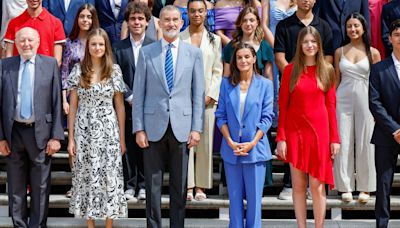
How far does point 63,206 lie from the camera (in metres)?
6.48

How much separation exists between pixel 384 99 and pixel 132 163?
2.22 m

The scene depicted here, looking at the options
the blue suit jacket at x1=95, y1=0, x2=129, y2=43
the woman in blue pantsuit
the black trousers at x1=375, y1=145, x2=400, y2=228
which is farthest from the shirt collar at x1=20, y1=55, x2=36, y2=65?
the black trousers at x1=375, y1=145, x2=400, y2=228

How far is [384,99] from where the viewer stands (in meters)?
5.93

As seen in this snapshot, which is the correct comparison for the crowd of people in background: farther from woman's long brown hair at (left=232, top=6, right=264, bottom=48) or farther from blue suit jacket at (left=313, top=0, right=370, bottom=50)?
blue suit jacket at (left=313, top=0, right=370, bottom=50)

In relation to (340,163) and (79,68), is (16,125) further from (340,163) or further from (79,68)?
(340,163)

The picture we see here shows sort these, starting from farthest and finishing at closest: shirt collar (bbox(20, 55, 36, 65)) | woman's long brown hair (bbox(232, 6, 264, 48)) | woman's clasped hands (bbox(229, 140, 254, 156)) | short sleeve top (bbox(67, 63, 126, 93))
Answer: woman's long brown hair (bbox(232, 6, 264, 48))
shirt collar (bbox(20, 55, 36, 65))
short sleeve top (bbox(67, 63, 126, 93))
woman's clasped hands (bbox(229, 140, 254, 156))

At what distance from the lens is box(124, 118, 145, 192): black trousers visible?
6469 mm

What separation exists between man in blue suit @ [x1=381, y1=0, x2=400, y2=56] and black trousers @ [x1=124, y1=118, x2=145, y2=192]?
8.54 ft

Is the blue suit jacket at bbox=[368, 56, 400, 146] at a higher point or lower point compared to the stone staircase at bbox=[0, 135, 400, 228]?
higher

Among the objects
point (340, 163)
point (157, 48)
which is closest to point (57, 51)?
point (157, 48)

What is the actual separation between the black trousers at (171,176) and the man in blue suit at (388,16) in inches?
98.6

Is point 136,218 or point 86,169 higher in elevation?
point 86,169

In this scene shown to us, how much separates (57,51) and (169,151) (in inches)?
65.1

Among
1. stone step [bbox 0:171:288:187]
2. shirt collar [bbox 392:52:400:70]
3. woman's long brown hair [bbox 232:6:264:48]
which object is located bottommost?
stone step [bbox 0:171:288:187]
